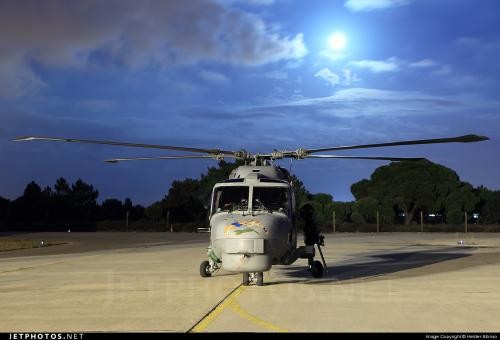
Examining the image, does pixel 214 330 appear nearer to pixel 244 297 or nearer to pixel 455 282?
pixel 244 297

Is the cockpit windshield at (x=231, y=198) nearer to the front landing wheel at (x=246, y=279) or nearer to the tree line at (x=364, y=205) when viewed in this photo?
the front landing wheel at (x=246, y=279)

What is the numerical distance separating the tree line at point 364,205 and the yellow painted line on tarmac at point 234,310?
48.5 metres

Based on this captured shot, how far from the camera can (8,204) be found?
73750 mm

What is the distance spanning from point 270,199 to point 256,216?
4.60ft

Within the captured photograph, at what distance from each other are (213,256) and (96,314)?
5105mm

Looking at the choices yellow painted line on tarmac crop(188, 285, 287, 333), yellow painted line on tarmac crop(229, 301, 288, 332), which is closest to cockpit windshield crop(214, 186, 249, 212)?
yellow painted line on tarmac crop(188, 285, 287, 333)

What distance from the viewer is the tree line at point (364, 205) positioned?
216ft

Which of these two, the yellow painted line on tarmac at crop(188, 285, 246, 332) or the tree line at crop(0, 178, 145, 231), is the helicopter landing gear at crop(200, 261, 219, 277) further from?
the tree line at crop(0, 178, 145, 231)

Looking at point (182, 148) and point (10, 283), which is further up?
point (182, 148)

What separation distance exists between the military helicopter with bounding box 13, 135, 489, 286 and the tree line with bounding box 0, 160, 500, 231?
43829 mm

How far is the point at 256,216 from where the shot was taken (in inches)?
518

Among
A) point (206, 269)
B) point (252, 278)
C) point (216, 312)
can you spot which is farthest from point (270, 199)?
point (216, 312)

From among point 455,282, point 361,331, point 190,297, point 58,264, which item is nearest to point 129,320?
point 190,297

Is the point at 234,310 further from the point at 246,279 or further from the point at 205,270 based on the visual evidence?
the point at 205,270
